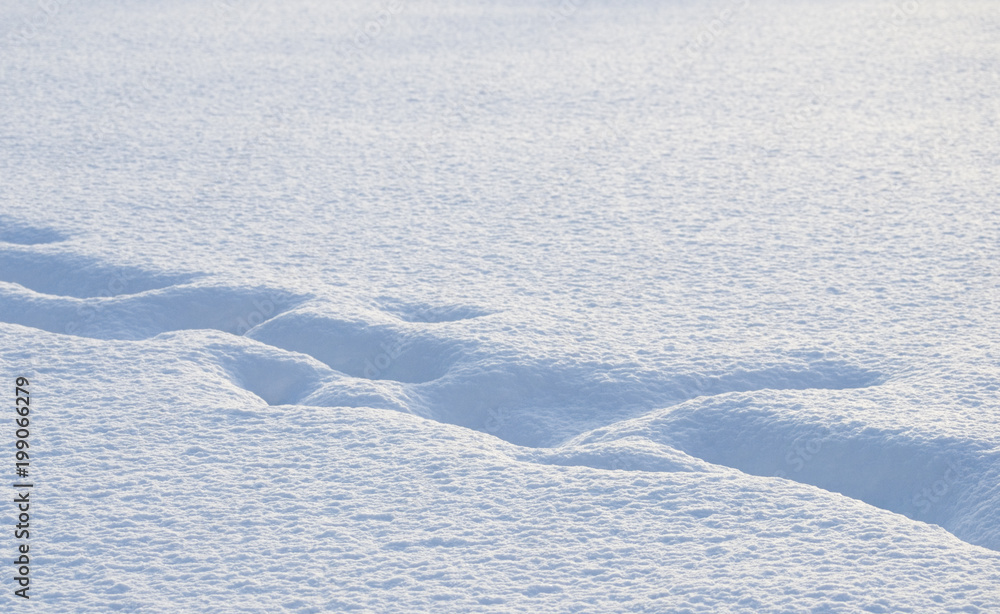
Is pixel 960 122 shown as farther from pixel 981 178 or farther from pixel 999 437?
pixel 999 437

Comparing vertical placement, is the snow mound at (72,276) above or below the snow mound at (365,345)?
above

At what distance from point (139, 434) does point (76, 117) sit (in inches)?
120

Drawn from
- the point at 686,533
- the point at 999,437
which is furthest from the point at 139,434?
the point at 999,437

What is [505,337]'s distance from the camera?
110 inches

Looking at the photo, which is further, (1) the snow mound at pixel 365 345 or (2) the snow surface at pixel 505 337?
(1) the snow mound at pixel 365 345

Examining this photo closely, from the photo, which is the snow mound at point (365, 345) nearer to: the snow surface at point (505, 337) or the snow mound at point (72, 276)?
the snow surface at point (505, 337)

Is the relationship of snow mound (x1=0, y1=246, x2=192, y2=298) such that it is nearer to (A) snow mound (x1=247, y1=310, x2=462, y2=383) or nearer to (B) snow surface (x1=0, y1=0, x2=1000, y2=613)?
(B) snow surface (x1=0, y1=0, x2=1000, y2=613)

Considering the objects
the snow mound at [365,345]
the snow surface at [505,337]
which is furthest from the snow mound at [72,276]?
the snow mound at [365,345]

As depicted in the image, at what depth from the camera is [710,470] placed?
223 cm

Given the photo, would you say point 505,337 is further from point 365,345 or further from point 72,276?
point 72,276

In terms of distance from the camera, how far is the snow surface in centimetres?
190

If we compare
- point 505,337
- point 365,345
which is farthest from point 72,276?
point 505,337

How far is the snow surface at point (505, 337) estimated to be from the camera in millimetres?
1899

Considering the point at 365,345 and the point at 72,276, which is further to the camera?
the point at 72,276
